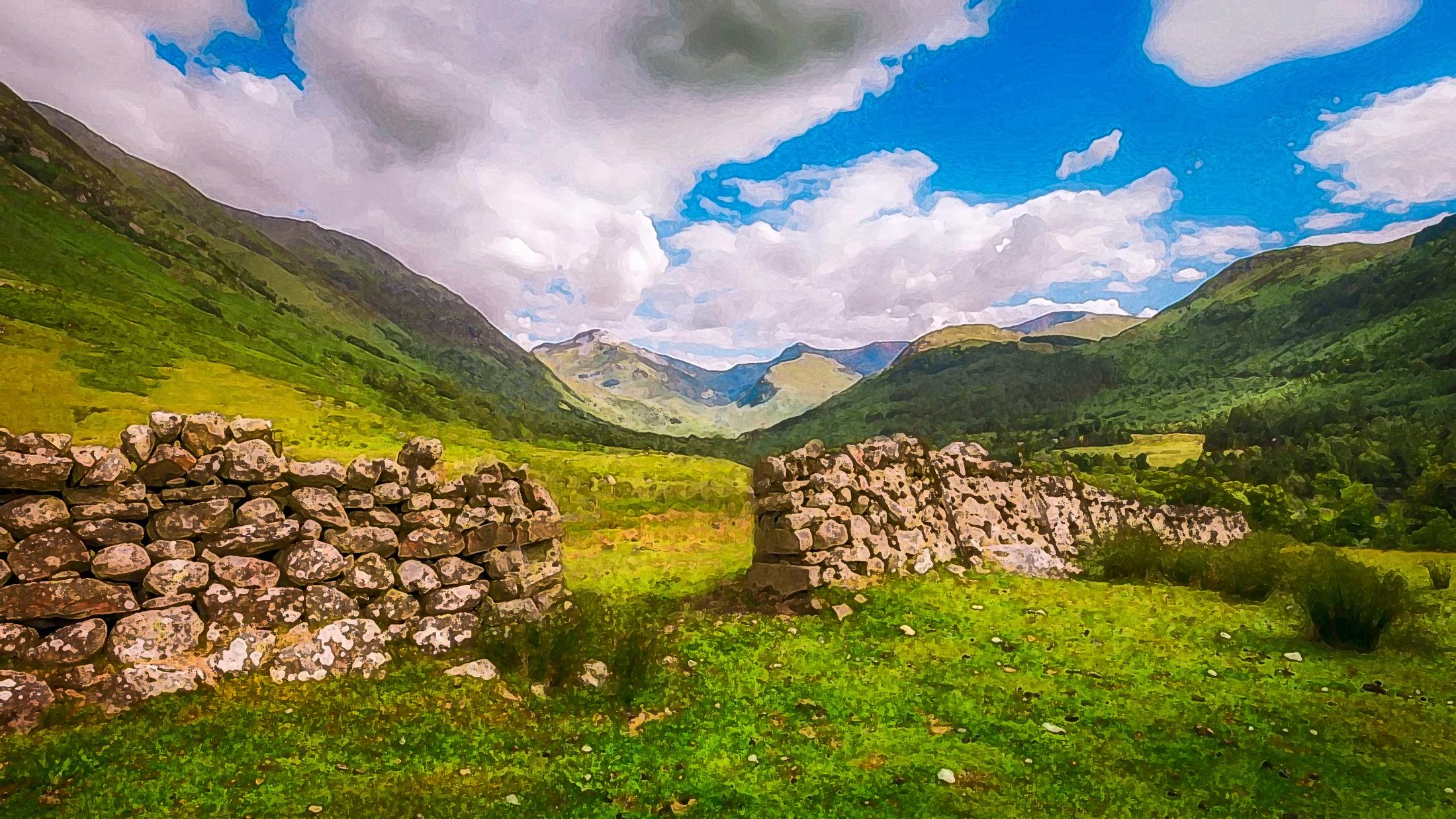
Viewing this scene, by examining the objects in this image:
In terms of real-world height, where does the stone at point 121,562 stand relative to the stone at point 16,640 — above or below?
above

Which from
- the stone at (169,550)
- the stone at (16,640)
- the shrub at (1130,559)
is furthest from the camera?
the shrub at (1130,559)

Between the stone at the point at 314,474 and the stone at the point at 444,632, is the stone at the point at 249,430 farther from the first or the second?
the stone at the point at 444,632

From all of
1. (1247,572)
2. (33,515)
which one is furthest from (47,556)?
(1247,572)

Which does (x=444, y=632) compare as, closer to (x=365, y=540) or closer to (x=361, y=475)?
(x=365, y=540)

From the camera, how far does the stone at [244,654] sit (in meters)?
6.92

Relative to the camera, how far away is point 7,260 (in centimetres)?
7644

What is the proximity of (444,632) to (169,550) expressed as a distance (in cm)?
295

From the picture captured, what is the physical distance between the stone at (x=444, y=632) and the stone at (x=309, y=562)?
3.86 ft

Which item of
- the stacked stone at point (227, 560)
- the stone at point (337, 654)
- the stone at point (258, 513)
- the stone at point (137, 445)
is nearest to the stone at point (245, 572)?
the stacked stone at point (227, 560)

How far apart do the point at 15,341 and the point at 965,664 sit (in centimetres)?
6906

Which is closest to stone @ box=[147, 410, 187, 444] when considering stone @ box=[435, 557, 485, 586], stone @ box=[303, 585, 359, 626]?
stone @ box=[303, 585, 359, 626]

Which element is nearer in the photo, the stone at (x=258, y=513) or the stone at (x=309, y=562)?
the stone at (x=258, y=513)

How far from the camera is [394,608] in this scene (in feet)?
27.2

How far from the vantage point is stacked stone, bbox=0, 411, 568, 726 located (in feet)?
21.3
